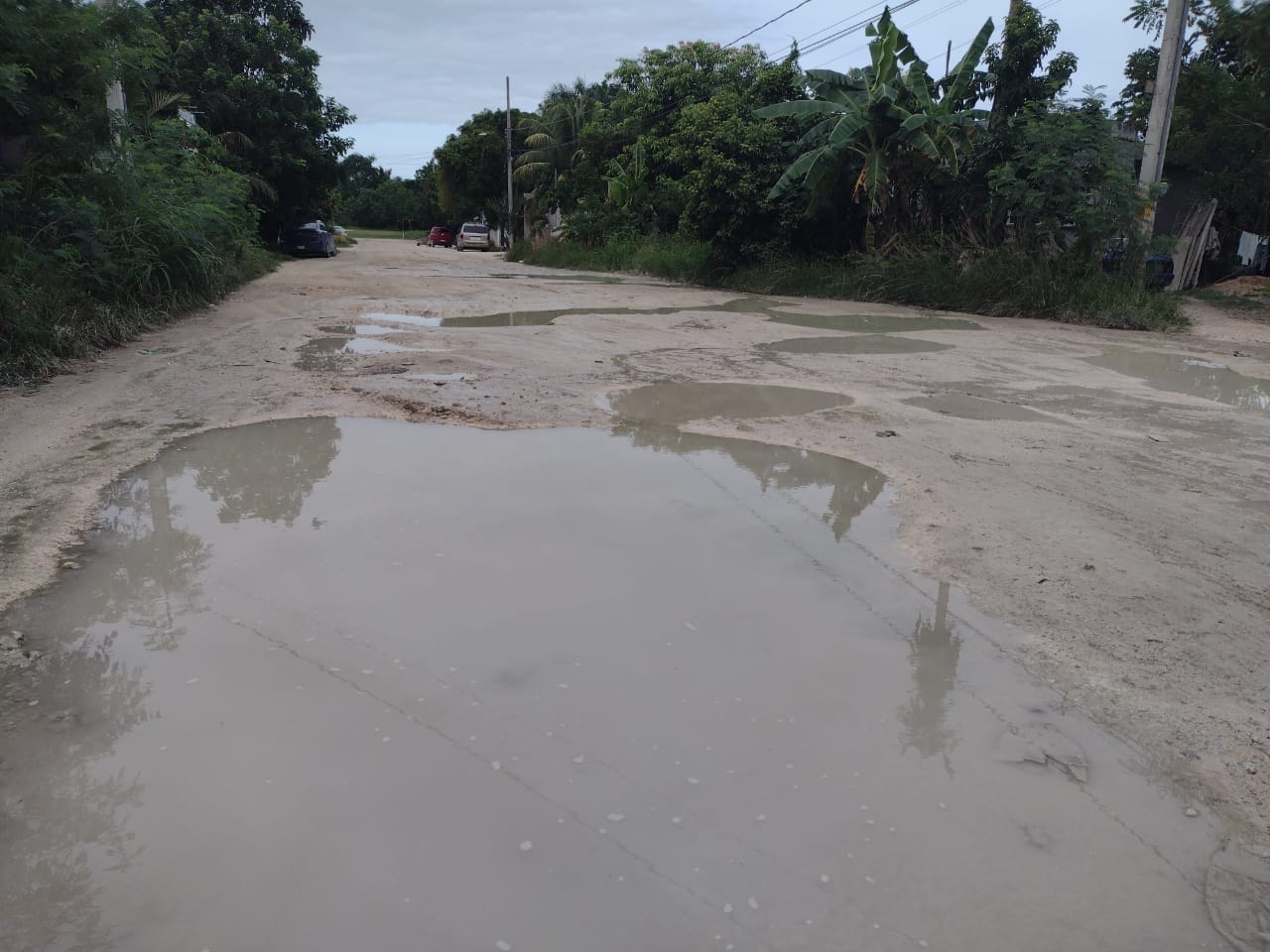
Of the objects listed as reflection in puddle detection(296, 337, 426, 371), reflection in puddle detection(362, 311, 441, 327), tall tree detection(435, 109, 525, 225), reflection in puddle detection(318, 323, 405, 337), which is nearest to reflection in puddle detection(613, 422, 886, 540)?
reflection in puddle detection(296, 337, 426, 371)

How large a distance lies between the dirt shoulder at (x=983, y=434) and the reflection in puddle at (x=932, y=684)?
244 millimetres

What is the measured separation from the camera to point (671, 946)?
2.03 m

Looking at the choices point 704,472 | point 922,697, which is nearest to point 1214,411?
point 704,472

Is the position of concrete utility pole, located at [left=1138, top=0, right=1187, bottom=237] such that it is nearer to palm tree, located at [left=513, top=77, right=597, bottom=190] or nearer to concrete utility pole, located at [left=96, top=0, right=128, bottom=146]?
concrete utility pole, located at [left=96, top=0, right=128, bottom=146]

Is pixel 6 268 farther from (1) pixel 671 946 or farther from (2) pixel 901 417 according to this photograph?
(1) pixel 671 946

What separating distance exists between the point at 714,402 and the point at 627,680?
4554 millimetres

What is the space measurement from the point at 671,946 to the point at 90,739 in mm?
1946

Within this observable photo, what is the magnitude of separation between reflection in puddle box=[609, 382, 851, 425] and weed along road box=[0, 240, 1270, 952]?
0.69 ft

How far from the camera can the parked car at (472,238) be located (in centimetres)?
4744

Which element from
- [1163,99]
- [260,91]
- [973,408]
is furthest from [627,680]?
[260,91]

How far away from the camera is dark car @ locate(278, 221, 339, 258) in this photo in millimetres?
29194

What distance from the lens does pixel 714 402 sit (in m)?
7.42

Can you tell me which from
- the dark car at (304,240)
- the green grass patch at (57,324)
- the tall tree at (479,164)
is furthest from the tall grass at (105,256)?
the tall tree at (479,164)

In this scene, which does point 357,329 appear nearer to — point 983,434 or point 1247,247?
point 983,434
